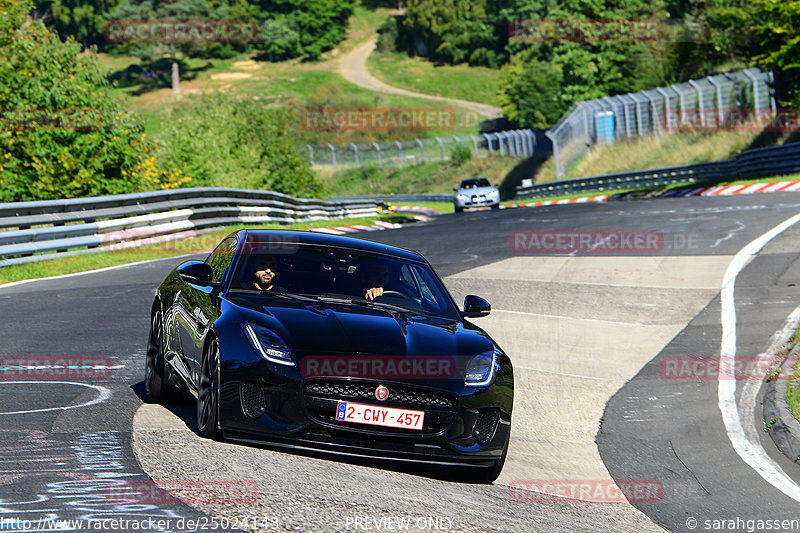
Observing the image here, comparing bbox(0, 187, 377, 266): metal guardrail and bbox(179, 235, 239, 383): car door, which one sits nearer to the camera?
bbox(179, 235, 239, 383): car door

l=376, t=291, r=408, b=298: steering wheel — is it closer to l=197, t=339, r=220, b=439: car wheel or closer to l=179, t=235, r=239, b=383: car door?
l=179, t=235, r=239, b=383: car door

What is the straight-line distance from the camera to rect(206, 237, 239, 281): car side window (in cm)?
771

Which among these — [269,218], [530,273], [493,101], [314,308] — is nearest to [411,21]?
[493,101]

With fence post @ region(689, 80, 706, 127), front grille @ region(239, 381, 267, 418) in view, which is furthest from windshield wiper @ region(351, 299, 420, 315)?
fence post @ region(689, 80, 706, 127)

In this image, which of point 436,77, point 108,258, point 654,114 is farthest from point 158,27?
point 108,258

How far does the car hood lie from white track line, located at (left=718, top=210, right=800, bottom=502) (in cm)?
223

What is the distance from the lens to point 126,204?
68.5ft

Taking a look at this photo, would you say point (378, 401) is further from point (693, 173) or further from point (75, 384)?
point (693, 173)

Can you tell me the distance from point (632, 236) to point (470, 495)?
15350mm

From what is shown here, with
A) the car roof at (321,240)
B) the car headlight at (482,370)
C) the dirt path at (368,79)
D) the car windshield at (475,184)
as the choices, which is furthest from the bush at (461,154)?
the car headlight at (482,370)

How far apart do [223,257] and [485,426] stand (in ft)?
A: 8.79

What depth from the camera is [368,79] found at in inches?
5020

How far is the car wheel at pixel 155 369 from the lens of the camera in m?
7.73

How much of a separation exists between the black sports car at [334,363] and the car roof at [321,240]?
103 mm
